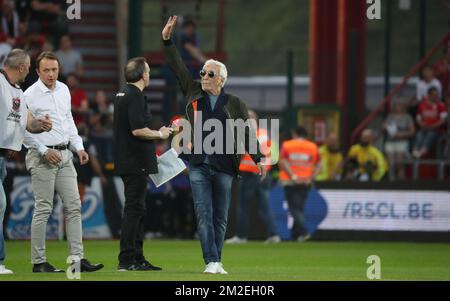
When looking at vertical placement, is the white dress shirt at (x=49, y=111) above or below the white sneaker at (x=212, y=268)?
above

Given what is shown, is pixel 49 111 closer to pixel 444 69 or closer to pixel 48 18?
pixel 48 18

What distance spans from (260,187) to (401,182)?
2610 millimetres

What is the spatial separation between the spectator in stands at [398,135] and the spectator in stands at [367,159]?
3.45 ft

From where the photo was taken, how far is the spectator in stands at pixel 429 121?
26250mm

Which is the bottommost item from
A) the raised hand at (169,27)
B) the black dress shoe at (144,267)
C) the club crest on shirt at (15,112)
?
the black dress shoe at (144,267)

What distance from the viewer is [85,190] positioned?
78.1 ft

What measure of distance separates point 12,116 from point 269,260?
525 cm

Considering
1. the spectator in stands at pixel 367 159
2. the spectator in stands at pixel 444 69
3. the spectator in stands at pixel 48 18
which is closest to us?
the spectator in stands at pixel 367 159

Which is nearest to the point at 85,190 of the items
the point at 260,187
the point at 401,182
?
the point at 260,187

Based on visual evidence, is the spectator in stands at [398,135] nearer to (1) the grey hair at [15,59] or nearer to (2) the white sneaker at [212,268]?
(2) the white sneaker at [212,268]

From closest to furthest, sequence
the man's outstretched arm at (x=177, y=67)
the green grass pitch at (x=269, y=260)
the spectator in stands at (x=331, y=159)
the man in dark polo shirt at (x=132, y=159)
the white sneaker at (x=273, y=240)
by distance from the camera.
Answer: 1. the green grass pitch at (x=269, y=260)
2. the man's outstretched arm at (x=177, y=67)
3. the man in dark polo shirt at (x=132, y=159)
4. the white sneaker at (x=273, y=240)
5. the spectator in stands at (x=331, y=159)

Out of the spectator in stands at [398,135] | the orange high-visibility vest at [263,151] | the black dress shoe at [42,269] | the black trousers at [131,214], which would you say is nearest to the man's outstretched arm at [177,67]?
the black trousers at [131,214]

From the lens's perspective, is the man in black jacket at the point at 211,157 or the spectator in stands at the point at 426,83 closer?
the man in black jacket at the point at 211,157

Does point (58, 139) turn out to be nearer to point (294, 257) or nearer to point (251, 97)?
point (294, 257)
